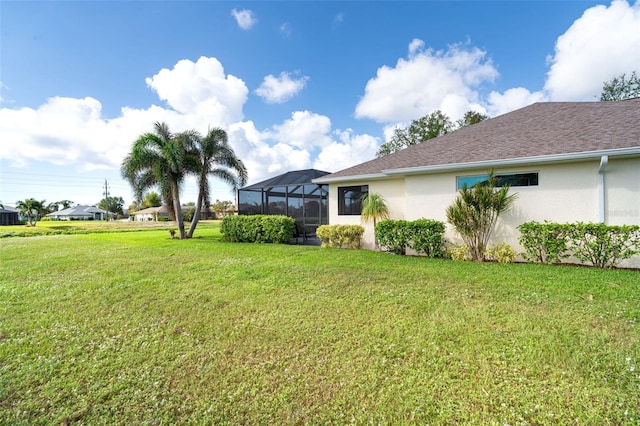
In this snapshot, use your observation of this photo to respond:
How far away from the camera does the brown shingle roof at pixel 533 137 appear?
671cm

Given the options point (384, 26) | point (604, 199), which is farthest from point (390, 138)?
point (604, 199)

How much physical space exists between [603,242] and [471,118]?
52.4 feet

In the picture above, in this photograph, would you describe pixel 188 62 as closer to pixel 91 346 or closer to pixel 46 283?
pixel 46 283

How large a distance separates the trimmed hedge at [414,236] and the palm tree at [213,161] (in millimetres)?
9920

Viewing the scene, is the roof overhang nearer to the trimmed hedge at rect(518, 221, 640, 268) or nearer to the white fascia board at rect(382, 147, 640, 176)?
the white fascia board at rect(382, 147, 640, 176)

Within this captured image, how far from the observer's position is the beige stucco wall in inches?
246

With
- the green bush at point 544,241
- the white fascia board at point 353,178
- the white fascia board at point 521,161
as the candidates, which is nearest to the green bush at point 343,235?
the white fascia board at point 353,178

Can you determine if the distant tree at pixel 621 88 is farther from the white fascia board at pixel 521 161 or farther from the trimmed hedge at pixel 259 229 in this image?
the trimmed hedge at pixel 259 229

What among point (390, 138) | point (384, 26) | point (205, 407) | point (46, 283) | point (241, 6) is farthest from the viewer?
point (390, 138)

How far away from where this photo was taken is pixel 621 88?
54.8 feet

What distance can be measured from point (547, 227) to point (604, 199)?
142cm

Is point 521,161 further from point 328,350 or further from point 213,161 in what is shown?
point 213,161

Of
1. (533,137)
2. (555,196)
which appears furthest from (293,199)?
(555,196)

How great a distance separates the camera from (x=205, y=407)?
2.21 m
